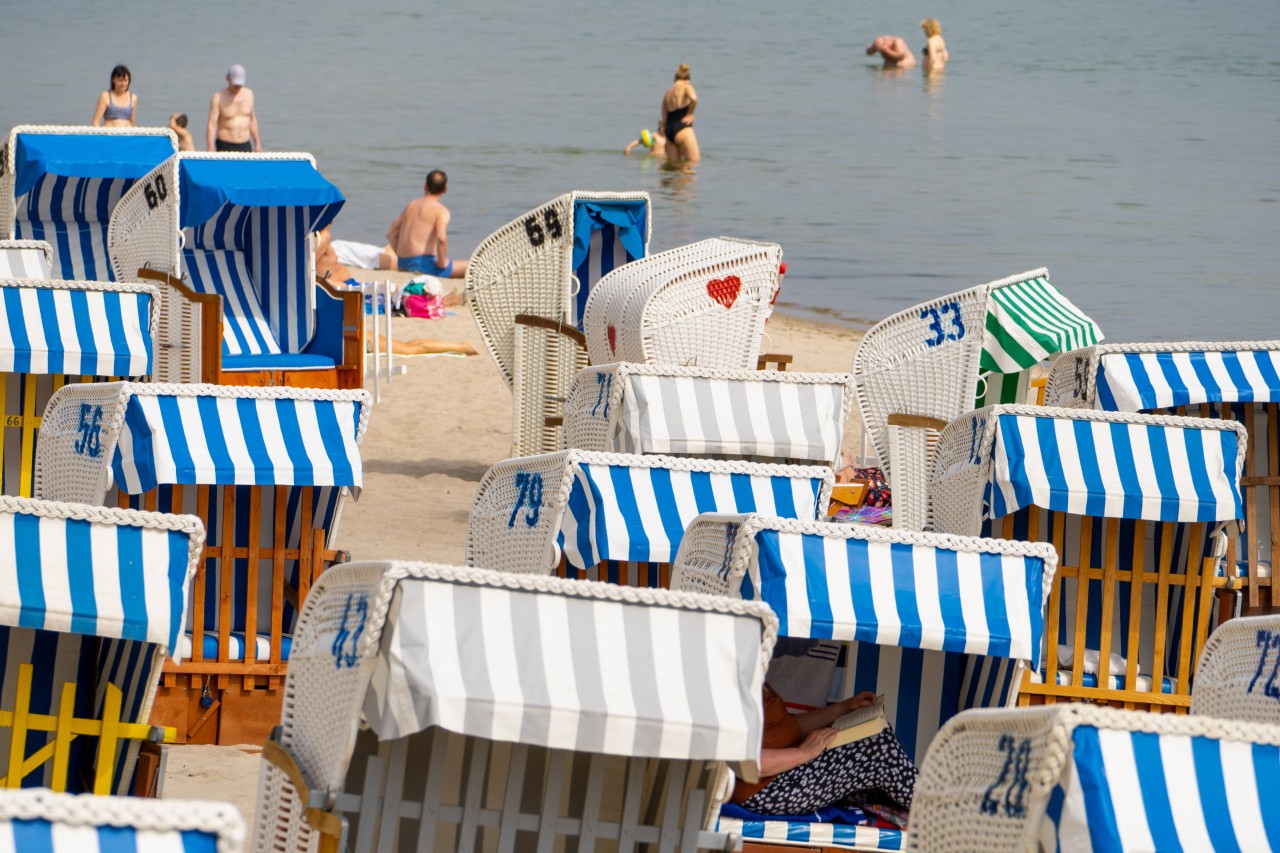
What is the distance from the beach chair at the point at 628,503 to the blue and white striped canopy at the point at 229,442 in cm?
54

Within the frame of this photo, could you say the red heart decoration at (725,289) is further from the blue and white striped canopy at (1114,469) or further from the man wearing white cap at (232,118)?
the man wearing white cap at (232,118)

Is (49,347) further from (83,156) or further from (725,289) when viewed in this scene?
(83,156)

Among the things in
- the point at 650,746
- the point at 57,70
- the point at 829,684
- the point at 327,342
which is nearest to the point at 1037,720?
the point at 650,746

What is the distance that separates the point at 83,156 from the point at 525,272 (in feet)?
8.21

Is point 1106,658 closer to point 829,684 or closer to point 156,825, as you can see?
point 829,684

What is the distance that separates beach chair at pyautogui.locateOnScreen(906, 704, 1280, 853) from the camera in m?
2.44

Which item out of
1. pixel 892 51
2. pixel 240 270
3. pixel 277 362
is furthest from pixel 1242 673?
pixel 892 51

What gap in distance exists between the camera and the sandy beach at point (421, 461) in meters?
4.77

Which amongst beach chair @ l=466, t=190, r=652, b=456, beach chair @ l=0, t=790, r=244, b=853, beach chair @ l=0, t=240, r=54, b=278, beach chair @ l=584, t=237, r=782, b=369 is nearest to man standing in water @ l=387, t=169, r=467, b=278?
beach chair @ l=466, t=190, r=652, b=456

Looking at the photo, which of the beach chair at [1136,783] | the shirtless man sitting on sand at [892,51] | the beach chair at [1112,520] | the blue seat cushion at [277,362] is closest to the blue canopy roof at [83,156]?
the blue seat cushion at [277,362]

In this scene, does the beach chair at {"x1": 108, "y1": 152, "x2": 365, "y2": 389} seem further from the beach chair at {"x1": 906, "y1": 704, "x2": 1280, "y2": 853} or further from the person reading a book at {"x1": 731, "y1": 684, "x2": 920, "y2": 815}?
the beach chair at {"x1": 906, "y1": 704, "x2": 1280, "y2": 853}

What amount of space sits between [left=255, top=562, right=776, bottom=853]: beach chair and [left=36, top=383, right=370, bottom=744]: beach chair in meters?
1.61

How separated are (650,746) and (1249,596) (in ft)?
11.1

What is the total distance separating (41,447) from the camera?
5.22 metres
